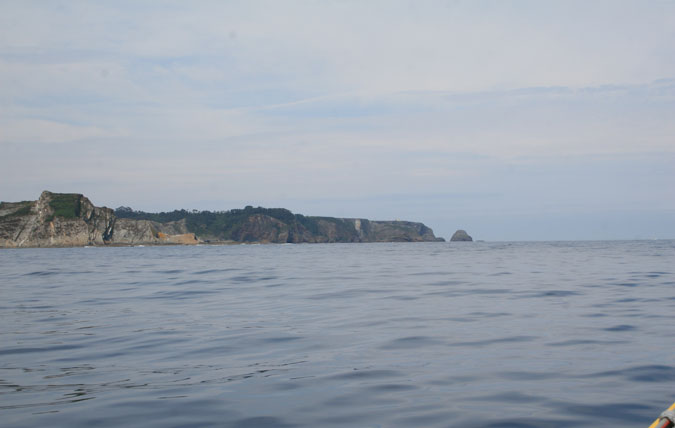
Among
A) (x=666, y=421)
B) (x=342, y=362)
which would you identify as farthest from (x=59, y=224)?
(x=666, y=421)

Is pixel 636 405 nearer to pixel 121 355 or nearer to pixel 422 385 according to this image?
pixel 422 385

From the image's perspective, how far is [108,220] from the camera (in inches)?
7712

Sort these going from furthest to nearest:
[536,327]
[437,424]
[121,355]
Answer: [536,327] → [121,355] → [437,424]

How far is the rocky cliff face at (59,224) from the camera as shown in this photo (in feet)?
565

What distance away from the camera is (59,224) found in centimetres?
17775

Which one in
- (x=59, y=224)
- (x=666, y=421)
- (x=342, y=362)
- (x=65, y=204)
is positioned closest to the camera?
(x=666, y=421)

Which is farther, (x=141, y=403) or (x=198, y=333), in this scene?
(x=198, y=333)

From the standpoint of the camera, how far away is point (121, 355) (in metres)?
10.4

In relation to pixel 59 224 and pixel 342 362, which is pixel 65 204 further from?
pixel 342 362

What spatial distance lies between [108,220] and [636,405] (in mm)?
207423

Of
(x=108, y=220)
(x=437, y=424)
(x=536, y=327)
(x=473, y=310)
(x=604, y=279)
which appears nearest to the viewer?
(x=437, y=424)

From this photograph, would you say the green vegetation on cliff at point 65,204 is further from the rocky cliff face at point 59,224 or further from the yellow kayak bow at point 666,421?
the yellow kayak bow at point 666,421

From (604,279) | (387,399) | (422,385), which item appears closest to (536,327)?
(422,385)

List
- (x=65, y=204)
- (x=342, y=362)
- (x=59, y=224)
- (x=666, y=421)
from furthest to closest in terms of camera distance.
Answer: (x=65, y=204)
(x=59, y=224)
(x=342, y=362)
(x=666, y=421)
